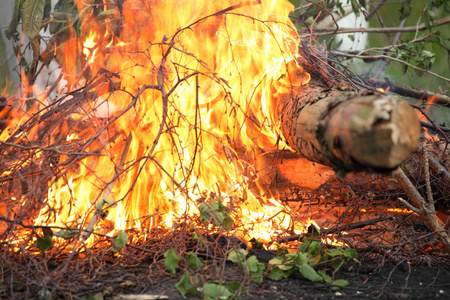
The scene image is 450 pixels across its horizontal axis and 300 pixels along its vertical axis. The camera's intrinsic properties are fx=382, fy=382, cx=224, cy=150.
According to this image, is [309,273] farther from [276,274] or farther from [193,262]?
[193,262]

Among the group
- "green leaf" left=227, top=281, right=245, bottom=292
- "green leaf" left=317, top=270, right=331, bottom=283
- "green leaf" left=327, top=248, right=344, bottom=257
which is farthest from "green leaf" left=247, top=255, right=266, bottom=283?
"green leaf" left=327, top=248, right=344, bottom=257

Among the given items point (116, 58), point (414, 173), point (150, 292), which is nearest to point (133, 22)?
point (116, 58)

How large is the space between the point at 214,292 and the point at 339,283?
0.60 metres

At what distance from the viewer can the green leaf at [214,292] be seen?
1468mm

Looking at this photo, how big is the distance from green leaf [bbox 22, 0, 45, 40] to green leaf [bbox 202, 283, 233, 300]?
2.45m

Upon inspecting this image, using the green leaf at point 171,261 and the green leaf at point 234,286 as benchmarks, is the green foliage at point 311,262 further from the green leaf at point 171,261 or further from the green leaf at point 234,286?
the green leaf at point 171,261

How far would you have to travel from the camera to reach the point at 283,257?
6.31 feet

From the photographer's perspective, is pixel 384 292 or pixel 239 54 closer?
pixel 384 292

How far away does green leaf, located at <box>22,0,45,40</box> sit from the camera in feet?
9.50

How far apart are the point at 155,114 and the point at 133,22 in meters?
0.66

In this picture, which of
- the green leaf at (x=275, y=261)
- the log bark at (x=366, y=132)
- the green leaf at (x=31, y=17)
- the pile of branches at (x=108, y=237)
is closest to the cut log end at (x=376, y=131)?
the log bark at (x=366, y=132)

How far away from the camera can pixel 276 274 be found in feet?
5.72

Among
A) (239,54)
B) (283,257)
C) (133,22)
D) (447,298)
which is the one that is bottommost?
(447,298)

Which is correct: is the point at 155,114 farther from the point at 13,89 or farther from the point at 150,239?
the point at 13,89
